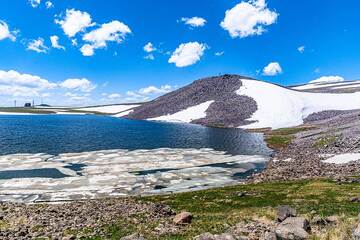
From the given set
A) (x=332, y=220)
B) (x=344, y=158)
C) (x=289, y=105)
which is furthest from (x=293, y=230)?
(x=289, y=105)

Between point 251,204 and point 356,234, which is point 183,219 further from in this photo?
point 356,234

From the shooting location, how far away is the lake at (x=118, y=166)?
49.8m

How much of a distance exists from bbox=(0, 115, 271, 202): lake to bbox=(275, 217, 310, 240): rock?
29.4m

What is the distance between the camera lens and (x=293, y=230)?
19.9 meters

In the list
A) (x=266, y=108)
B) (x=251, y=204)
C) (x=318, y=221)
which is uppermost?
(x=266, y=108)

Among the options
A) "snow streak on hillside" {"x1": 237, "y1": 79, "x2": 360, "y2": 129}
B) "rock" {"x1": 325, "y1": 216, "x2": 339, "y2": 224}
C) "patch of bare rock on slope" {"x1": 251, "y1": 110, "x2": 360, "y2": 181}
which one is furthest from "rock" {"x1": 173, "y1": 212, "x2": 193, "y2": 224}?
"snow streak on hillside" {"x1": 237, "y1": 79, "x2": 360, "y2": 129}

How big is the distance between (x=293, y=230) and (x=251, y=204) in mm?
16408

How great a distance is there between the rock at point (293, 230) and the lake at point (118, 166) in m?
29.4

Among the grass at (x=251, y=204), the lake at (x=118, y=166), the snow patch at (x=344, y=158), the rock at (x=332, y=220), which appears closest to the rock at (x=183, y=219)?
the grass at (x=251, y=204)

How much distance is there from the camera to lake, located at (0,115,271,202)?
49781 millimetres

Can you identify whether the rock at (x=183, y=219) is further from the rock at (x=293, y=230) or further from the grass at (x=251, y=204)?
the rock at (x=293, y=230)

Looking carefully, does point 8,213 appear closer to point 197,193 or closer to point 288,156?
point 197,193

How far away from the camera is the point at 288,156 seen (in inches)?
2992

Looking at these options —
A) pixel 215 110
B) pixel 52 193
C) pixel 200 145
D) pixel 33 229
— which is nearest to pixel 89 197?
pixel 52 193
